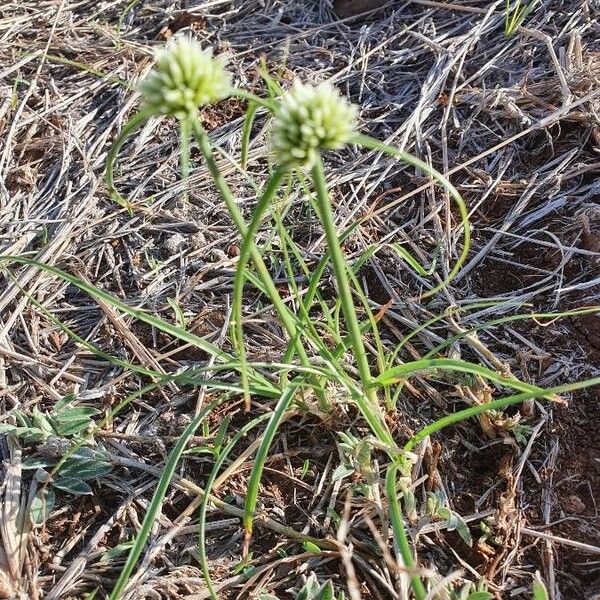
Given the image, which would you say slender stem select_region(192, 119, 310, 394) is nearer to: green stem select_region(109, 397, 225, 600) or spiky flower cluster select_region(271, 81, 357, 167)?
spiky flower cluster select_region(271, 81, 357, 167)

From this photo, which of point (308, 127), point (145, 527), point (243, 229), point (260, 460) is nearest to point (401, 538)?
point (260, 460)

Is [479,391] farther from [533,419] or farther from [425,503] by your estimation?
[425,503]

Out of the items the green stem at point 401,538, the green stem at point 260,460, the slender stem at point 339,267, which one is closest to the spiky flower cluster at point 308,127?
the slender stem at point 339,267

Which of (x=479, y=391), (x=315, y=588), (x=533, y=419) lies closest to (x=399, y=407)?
(x=479, y=391)

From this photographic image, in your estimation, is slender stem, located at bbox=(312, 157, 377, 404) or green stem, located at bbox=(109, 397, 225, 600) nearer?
slender stem, located at bbox=(312, 157, 377, 404)

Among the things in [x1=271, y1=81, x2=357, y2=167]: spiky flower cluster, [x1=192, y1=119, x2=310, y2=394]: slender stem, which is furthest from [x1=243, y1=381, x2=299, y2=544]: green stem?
[x1=271, y1=81, x2=357, y2=167]: spiky flower cluster

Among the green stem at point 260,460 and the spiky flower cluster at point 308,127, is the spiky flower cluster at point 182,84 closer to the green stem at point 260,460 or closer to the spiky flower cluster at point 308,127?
the spiky flower cluster at point 308,127

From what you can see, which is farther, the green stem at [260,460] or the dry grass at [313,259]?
the dry grass at [313,259]
